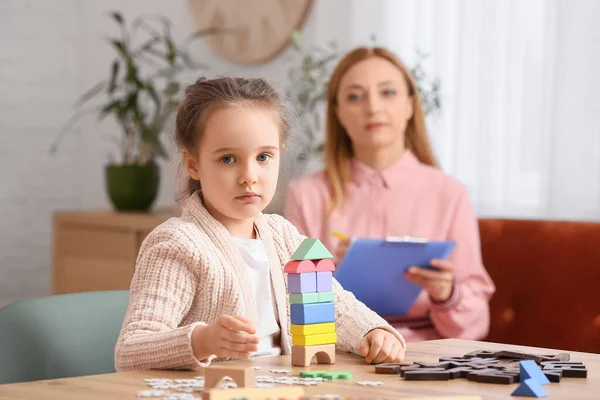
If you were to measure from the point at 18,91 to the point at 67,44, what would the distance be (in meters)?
0.40

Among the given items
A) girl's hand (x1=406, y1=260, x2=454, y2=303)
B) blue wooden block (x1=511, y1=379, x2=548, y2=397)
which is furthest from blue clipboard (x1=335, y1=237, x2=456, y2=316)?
blue wooden block (x1=511, y1=379, x2=548, y2=397)

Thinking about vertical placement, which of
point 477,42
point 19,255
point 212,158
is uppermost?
point 477,42

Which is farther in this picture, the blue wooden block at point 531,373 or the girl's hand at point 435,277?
the girl's hand at point 435,277

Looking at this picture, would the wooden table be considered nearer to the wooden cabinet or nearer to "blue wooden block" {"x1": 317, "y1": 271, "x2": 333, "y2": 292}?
"blue wooden block" {"x1": 317, "y1": 271, "x2": 333, "y2": 292}

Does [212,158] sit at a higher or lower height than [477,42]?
lower

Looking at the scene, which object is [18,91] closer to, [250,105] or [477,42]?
[477,42]

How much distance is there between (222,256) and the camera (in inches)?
55.7

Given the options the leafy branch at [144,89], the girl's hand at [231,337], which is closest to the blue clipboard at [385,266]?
the girl's hand at [231,337]

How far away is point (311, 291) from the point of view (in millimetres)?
1250

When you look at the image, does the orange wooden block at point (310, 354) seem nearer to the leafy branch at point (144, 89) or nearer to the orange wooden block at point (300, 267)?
the orange wooden block at point (300, 267)

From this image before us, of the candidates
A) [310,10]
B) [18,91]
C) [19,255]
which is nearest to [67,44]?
[18,91]

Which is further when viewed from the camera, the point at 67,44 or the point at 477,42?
the point at 67,44

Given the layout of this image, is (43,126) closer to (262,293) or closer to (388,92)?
(388,92)

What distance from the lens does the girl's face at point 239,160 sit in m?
1.40
